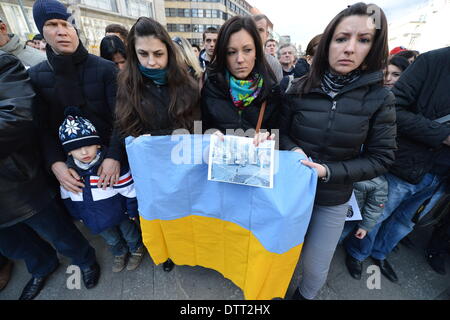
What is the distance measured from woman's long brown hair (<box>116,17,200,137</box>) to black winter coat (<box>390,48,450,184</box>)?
1.79m

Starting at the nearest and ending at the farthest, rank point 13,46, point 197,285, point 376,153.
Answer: point 376,153, point 197,285, point 13,46

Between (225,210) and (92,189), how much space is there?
123 centimetres

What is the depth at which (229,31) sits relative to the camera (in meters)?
1.43

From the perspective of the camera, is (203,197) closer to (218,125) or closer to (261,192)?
(261,192)

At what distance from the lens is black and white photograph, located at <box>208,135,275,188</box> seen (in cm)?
128

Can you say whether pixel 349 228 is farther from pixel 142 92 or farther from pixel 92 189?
pixel 92 189

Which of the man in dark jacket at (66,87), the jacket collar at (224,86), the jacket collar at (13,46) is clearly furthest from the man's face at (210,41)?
the jacket collar at (13,46)

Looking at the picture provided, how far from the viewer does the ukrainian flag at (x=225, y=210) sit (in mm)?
1294

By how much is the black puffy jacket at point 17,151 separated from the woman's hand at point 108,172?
1.69ft

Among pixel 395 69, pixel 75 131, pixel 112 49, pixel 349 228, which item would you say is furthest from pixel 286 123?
pixel 112 49

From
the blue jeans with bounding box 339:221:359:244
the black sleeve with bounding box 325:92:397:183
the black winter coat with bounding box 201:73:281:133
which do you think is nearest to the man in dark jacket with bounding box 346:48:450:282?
the blue jeans with bounding box 339:221:359:244

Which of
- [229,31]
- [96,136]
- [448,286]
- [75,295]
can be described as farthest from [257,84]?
[448,286]

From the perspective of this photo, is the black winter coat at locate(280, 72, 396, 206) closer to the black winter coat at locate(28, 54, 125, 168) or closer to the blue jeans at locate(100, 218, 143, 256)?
the black winter coat at locate(28, 54, 125, 168)

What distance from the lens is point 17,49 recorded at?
111 inches
